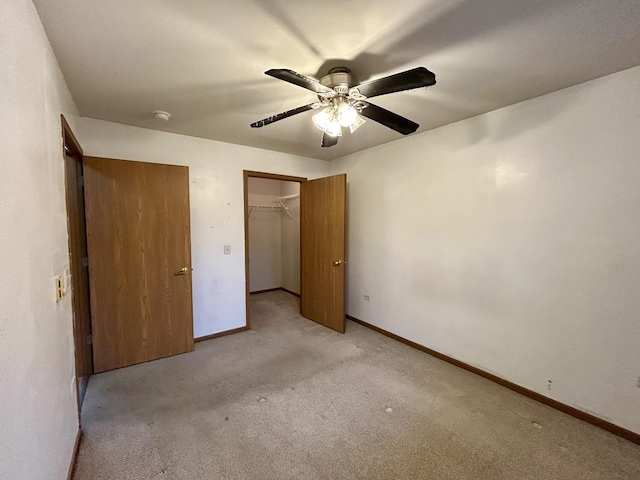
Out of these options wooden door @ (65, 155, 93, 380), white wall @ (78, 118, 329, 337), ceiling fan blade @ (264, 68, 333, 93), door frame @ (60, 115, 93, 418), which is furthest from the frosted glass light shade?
wooden door @ (65, 155, 93, 380)

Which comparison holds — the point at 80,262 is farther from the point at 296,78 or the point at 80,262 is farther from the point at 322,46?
the point at 322,46

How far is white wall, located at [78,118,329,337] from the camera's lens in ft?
10.0

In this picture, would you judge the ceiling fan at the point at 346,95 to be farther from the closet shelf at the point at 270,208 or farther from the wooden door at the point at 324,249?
the closet shelf at the point at 270,208

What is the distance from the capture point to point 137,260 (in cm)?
277

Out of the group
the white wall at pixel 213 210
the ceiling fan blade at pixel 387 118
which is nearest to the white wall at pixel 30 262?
the white wall at pixel 213 210

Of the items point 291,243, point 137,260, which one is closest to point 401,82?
point 137,260

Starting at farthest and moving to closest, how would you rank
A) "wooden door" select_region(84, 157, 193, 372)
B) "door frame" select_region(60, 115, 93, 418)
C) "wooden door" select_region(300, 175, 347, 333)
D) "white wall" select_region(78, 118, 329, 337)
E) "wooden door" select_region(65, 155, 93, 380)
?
1. "wooden door" select_region(300, 175, 347, 333)
2. "white wall" select_region(78, 118, 329, 337)
3. "wooden door" select_region(84, 157, 193, 372)
4. "wooden door" select_region(65, 155, 93, 380)
5. "door frame" select_region(60, 115, 93, 418)

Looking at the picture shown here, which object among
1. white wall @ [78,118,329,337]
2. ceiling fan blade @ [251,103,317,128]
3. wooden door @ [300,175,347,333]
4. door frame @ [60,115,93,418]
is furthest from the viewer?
wooden door @ [300,175,347,333]

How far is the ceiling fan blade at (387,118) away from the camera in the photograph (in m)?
1.78

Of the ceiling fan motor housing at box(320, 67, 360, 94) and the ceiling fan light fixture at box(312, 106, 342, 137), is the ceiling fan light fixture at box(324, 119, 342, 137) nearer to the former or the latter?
the ceiling fan light fixture at box(312, 106, 342, 137)

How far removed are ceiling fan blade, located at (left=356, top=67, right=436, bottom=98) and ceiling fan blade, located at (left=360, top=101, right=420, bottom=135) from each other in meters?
0.18

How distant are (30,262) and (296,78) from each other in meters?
1.42

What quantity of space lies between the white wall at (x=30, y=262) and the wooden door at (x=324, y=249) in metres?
2.59

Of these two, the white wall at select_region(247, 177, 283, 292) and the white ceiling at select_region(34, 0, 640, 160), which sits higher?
the white ceiling at select_region(34, 0, 640, 160)
